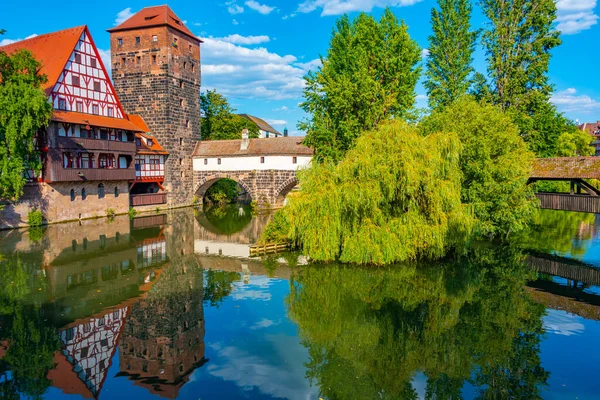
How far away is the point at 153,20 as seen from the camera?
40.7 m

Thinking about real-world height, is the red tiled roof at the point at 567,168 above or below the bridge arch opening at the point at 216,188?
above

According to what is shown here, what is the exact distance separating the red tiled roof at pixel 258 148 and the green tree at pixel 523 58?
54.2 ft

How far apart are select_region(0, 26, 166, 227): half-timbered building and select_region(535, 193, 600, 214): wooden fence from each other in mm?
29936

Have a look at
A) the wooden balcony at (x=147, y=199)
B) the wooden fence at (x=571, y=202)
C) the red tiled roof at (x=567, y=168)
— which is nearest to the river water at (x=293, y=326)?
the wooden fence at (x=571, y=202)

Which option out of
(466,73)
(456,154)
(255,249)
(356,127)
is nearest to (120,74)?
(356,127)

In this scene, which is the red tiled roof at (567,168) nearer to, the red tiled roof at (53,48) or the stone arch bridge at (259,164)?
the stone arch bridge at (259,164)

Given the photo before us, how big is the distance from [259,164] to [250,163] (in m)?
0.96

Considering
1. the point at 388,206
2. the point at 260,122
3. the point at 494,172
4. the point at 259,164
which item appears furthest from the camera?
the point at 260,122

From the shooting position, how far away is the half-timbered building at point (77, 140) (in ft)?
99.6

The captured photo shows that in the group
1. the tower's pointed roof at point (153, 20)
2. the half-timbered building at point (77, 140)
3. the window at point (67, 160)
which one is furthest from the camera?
the tower's pointed roof at point (153, 20)

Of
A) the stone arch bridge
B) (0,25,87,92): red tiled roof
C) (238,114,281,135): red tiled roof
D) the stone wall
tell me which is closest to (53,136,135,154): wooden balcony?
the stone wall

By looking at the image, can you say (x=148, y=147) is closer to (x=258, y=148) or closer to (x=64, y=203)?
(x=258, y=148)

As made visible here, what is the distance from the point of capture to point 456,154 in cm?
1977

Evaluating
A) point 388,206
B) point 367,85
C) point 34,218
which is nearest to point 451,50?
point 367,85
